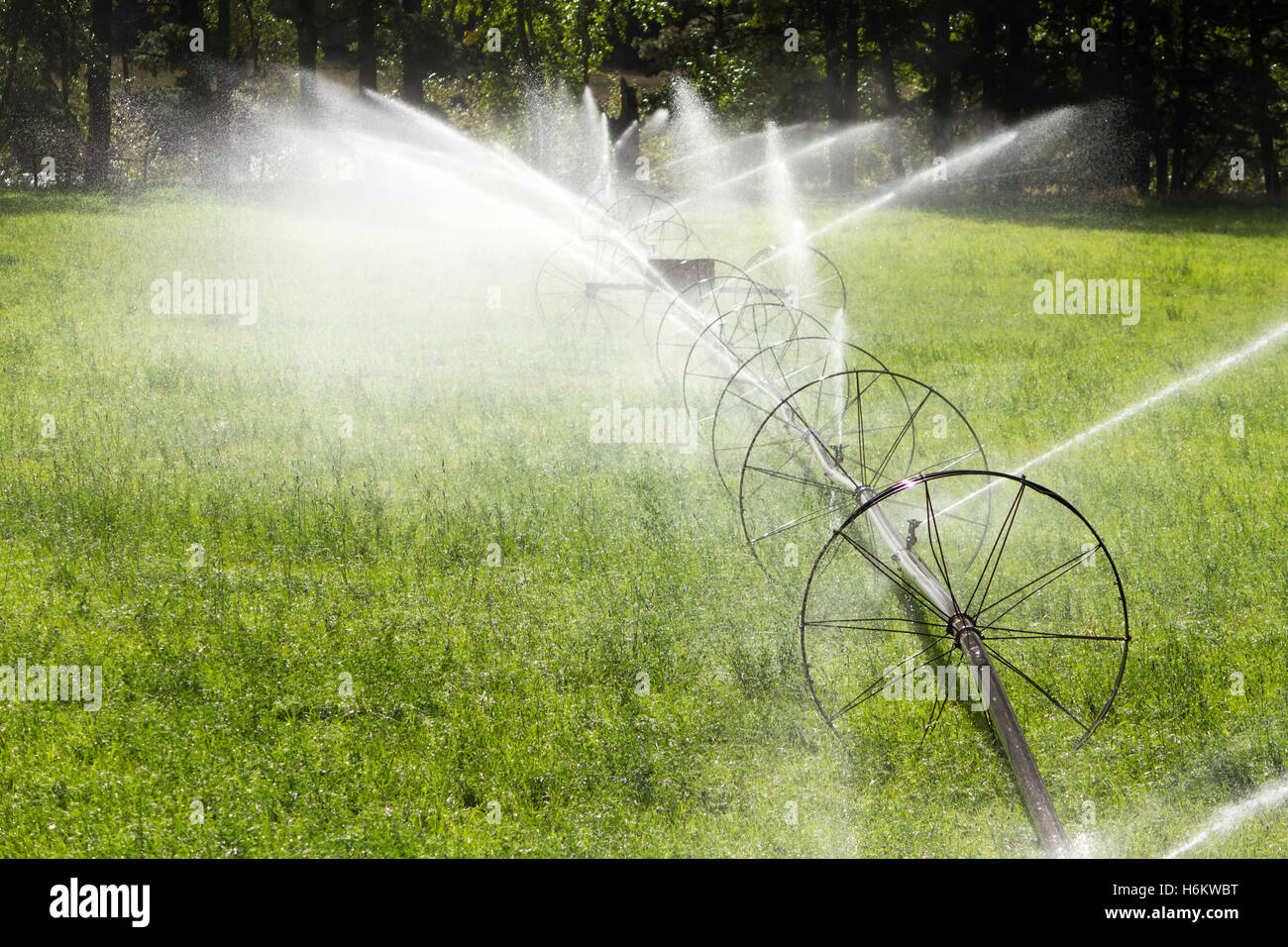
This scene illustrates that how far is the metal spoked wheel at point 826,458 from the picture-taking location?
8250 mm

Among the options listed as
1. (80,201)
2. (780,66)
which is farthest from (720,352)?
(780,66)

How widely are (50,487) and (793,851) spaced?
661 cm

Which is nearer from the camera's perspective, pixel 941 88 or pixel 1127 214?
pixel 1127 214

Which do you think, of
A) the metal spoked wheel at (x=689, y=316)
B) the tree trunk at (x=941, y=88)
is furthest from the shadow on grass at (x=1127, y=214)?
the metal spoked wheel at (x=689, y=316)

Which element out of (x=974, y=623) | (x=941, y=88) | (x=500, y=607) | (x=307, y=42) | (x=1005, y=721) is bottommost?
(x=1005, y=721)

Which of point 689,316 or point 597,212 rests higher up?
point 597,212

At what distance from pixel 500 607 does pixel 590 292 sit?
7.80 meters

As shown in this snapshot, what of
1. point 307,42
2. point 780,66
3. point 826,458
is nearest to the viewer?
point 826,458

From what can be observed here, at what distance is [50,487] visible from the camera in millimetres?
9398

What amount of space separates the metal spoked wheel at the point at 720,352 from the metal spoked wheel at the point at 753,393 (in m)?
0.15

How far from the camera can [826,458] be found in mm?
9180

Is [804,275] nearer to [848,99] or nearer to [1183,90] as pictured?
[848,99]

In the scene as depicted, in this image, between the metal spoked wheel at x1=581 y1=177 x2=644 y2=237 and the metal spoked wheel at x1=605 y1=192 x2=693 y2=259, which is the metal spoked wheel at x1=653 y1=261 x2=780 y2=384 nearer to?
the metal spoked wheel at x1=605 y1=192 x2=693 y2=259

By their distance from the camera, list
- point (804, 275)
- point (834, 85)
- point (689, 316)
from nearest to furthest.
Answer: point (689, 316)
point (804, 275)
point (834, 85)
